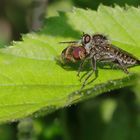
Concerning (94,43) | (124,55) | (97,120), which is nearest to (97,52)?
(94,43)

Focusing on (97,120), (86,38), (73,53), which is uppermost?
(86,38)

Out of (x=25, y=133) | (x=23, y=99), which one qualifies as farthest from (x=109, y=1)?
(x=23, y=99)

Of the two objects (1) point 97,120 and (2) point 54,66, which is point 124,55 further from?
(1) point 97,120

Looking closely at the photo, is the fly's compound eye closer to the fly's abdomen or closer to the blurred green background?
the fly's abdomen

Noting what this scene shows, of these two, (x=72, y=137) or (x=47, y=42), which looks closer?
(x=47, y=42)

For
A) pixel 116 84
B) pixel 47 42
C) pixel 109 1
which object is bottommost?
pixel 116 84

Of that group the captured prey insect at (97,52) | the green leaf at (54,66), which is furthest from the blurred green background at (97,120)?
the captured prey insect at (97,52)

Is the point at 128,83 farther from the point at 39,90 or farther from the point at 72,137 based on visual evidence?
the point at 72,137
